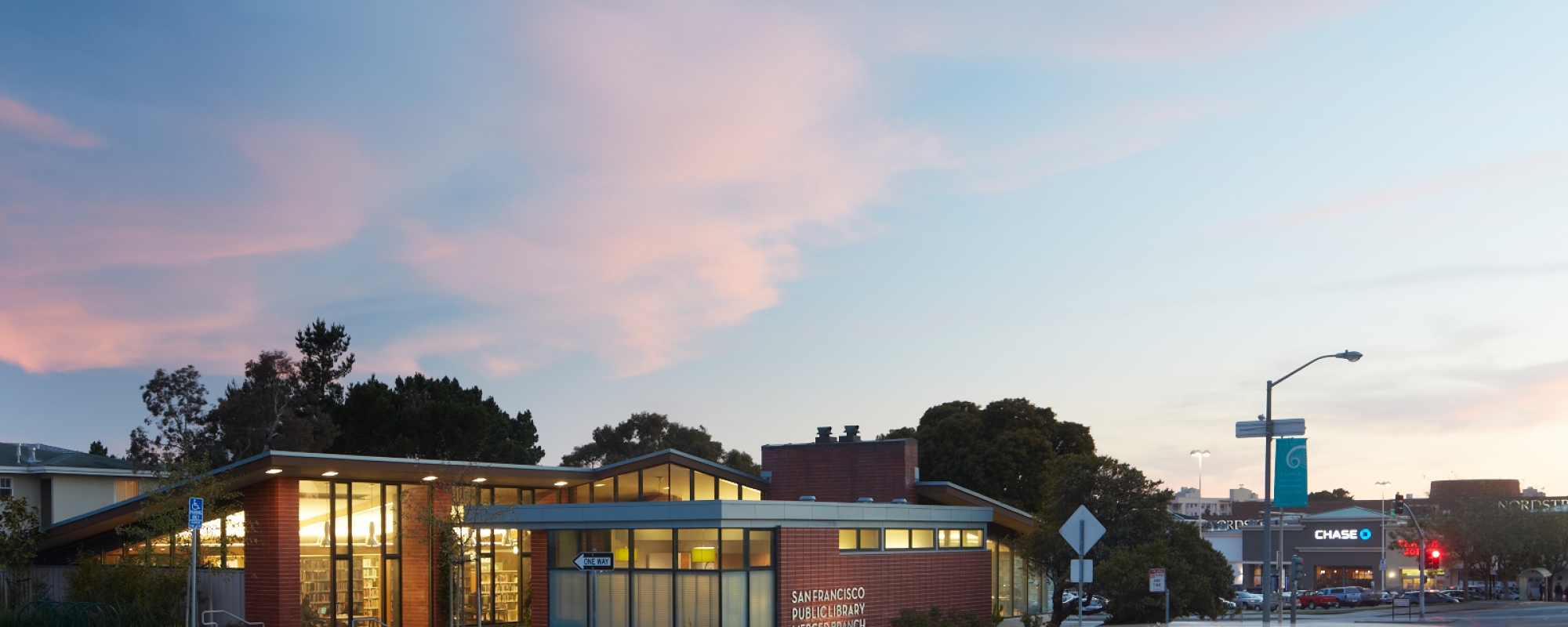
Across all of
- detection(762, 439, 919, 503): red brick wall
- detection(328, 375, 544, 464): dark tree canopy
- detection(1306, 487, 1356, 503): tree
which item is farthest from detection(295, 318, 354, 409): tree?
detection(1306, 487, 1356, 503): tree

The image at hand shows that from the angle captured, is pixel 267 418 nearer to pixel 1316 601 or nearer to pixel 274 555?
pixel 274 555

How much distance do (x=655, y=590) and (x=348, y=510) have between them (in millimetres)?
11415

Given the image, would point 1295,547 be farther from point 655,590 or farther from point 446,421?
point 655,590

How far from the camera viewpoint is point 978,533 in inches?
1551

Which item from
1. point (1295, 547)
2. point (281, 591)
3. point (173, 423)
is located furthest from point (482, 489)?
point (1295, 547)

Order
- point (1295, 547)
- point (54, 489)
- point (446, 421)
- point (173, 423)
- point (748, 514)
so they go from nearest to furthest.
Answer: point (748, 514) < point (54, 489) < point (173, 423) < point (446, 421) < point (1295, 547)

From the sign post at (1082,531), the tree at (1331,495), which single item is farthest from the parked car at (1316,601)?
the tree at (1331,495)

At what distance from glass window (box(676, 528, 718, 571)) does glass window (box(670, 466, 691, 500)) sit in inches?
540

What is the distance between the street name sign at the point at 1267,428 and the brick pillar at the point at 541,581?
60.5 feet

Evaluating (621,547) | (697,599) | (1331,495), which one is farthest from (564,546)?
(1331,495)

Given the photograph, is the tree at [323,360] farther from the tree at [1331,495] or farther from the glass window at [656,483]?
the tree at [1331,495]

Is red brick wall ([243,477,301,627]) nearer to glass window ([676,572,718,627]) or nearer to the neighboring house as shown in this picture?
glass window ([676,572,718,627])

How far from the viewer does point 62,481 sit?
169 feet

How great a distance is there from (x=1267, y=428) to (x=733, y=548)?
578 inches
